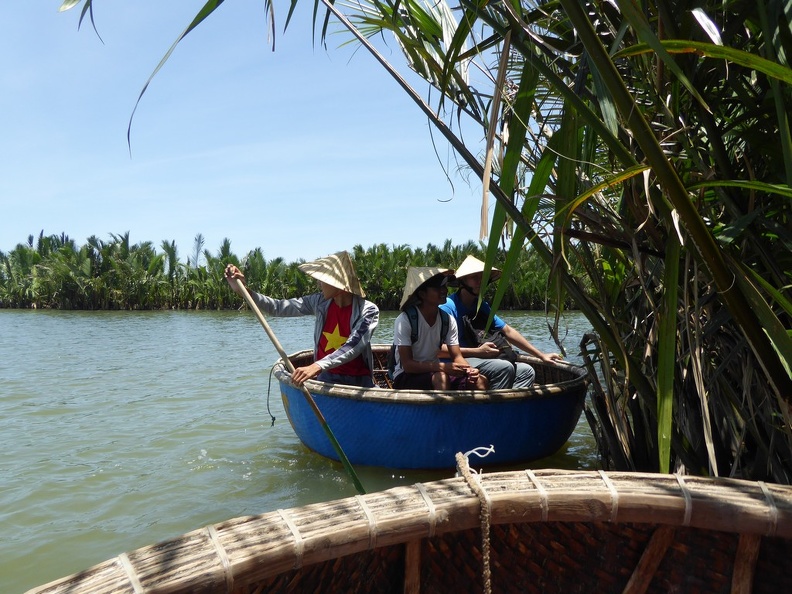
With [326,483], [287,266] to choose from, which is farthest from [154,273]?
[326,483]

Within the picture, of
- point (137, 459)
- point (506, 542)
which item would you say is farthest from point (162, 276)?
point (506, 542)

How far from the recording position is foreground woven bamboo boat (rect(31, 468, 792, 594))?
1.39 meters

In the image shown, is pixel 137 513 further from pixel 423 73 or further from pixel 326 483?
pixel 423 73

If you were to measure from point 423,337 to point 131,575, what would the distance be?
11.3ft

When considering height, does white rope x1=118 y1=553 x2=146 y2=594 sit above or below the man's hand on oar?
below

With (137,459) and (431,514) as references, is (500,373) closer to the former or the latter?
(137,459)

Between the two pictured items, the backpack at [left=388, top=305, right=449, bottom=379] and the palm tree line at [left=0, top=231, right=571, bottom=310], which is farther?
the palm tree line at [left=0, top=231, right=571, bottom=310]

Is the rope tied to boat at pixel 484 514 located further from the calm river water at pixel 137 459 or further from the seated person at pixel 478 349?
the seated person at pixel 478 349

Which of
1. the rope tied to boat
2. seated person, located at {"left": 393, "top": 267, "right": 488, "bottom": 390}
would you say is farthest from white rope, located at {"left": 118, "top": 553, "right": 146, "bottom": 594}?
seated person, located at {"left": 393, "top": 267, "right": 488, "bottom": 390}

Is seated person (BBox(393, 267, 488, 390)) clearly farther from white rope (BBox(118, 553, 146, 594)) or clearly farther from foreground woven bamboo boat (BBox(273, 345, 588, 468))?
white rope (BBox(118, 553, 146, 594))

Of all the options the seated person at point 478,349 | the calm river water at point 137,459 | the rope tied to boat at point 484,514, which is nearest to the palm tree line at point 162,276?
the calm river water at point 137,459

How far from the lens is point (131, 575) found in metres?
1.27

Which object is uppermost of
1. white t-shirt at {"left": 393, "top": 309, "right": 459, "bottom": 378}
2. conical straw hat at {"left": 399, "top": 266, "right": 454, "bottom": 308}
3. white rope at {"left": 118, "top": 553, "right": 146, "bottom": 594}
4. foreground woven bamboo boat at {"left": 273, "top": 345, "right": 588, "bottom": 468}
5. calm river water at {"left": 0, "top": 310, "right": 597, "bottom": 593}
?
conical straw hat at {"left": 399, "top": 266, "right": 454, "bottom": 308}

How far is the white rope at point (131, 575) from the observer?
1239mm
